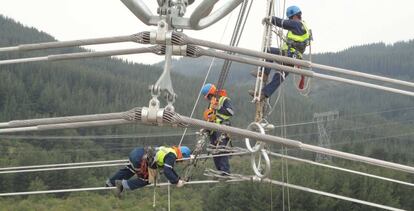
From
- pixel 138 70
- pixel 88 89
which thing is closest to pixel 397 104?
pixel 138 70

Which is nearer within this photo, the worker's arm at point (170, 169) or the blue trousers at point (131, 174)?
the worker's arm at point (170, 169)

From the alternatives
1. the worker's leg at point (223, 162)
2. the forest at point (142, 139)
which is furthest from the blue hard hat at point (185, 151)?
the forest at point (142, 139)

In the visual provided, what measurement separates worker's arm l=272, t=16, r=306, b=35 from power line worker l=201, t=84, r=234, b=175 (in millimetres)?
1239

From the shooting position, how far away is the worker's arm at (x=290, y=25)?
32.6ft

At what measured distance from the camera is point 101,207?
5375 cm

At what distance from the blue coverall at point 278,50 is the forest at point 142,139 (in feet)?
1.73

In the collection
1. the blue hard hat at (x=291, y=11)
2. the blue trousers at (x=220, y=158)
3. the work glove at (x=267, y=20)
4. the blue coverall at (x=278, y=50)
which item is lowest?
the blue trousers at (x=220, y=158)

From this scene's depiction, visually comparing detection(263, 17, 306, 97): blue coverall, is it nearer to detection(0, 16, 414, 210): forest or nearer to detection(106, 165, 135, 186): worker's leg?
detection(0, 16, 414, 210): forest

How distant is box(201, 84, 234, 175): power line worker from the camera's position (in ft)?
32.3

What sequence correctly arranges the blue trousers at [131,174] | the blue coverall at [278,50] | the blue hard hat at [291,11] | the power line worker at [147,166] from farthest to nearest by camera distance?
1. the blue hard hat at [291,11]
2. the blue coverall at [278,50]
3. the blue trousers at [131,174]
4. the power line worker at [147,166]

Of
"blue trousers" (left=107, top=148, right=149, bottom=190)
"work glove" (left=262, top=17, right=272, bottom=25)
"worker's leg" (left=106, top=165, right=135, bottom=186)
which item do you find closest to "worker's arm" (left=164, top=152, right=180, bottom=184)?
"blue trousers" (left=107, top=148, right=149, bottom=190)

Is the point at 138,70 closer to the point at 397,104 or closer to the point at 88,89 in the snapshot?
the point at 88,89

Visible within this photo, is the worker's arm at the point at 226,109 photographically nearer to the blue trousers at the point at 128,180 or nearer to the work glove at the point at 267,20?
the work glove at the point at 267,20

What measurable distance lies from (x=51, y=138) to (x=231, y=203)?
45.4 metres
